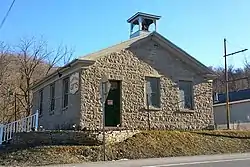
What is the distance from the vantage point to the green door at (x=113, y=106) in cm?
1994

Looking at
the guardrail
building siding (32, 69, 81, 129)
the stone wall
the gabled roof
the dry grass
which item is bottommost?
the dry grass

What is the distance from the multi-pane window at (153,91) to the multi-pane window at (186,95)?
1.71 metres

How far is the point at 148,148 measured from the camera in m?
16.4

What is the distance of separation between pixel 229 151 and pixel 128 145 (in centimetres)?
539

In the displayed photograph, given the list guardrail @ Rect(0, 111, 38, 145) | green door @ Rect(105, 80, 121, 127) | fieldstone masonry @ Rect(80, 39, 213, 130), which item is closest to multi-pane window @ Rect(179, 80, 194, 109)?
fieldstone masonry @ Rect(80, 39, 213, 130)

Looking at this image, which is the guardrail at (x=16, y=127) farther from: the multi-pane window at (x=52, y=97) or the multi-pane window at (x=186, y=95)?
the multi-pane window at (x=186, y=95)

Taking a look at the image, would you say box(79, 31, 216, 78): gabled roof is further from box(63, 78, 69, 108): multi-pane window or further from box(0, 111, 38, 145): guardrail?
box(0, 111, 38, 145): guardrail

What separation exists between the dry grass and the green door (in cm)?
271

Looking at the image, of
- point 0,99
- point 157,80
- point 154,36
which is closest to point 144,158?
point 157,80

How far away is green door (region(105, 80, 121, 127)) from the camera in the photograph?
1994 centimetres

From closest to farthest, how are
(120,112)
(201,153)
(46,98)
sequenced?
1. (201,153)
2. (120,112)
3. (46,98)

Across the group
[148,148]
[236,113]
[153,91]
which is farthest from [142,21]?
[236,113]

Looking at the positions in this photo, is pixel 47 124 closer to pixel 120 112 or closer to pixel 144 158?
pixel 120 112

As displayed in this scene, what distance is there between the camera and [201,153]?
56.1ft
